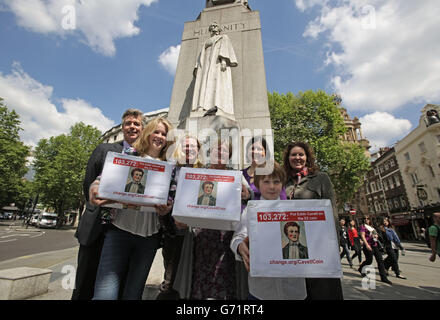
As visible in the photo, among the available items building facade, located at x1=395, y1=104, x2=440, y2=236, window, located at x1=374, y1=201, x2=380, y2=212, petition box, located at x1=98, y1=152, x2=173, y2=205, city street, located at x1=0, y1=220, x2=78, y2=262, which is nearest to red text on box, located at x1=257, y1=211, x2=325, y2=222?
petition box, located at x1=98, y1=152, x2=173, y2=205

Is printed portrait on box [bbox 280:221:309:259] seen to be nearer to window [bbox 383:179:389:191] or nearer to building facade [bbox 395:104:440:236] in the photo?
building facade [bbox 395:104:440:236]

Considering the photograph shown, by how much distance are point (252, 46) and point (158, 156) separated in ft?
21.4

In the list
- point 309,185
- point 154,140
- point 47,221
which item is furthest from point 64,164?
point 309,185

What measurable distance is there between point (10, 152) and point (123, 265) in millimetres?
30001

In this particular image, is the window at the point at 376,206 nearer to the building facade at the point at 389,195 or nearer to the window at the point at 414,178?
the building facade at the point at 389,195

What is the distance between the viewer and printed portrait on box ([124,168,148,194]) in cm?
168

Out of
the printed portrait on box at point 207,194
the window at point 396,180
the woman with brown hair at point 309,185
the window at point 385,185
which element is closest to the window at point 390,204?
the window at point 385,185

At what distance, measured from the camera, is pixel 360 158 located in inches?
721

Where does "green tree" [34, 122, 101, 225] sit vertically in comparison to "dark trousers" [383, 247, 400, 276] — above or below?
above

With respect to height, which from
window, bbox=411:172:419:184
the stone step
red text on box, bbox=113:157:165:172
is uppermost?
window, bbox=411:172:419:184

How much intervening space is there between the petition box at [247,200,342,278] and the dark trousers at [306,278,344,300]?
62 centimetres

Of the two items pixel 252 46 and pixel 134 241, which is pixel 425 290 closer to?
pixel 134 241

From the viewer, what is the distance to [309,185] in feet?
7.54
